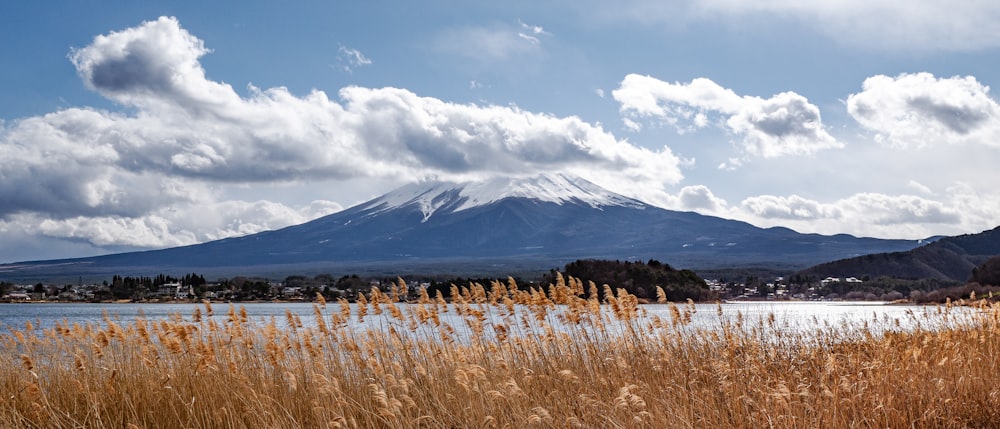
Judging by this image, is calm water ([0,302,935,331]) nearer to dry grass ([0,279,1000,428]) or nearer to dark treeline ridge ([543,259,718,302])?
dry grass ([0,279,1000,428])

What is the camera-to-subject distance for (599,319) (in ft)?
39.0

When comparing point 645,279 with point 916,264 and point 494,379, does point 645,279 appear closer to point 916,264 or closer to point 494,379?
point 494,379

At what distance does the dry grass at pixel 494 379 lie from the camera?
8023 mm

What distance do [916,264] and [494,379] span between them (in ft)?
461

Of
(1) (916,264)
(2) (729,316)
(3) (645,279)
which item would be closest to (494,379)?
(2) (729,316)

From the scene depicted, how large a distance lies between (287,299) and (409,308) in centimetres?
10703

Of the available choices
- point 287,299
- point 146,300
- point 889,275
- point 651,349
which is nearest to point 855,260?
point 889,275

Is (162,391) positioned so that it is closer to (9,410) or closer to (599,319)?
(9,410)

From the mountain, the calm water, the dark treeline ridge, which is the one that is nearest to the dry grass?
the calm water

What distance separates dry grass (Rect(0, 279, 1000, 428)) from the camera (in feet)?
26.3

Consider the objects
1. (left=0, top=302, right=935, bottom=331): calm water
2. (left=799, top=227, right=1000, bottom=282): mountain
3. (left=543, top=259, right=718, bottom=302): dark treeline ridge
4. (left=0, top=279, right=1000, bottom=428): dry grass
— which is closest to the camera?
(left=0, top=279, right=1000, bottom=428): dry grass

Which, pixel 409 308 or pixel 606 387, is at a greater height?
pixel 409 308

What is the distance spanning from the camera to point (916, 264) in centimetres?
13425

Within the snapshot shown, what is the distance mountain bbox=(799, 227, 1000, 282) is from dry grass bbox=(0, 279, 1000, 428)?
130m
